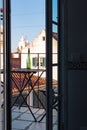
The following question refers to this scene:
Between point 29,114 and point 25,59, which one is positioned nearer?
point 25,59

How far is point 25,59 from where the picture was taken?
3898 mm

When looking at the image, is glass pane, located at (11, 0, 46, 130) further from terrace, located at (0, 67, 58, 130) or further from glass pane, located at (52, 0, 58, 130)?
glass pane, located at (52, 0, 58, 130)

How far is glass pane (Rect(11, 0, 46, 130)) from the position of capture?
2917 mm

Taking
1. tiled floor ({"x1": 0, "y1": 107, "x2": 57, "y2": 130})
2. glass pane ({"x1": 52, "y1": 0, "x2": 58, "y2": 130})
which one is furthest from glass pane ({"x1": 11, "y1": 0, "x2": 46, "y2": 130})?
glass pane ({"x1": 52, "y1": 0, "x2": 58, "y2": 130})

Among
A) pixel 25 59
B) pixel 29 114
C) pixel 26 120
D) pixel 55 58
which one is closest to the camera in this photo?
pixel 55 58

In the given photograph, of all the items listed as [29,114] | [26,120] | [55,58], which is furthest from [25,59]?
[29,114]

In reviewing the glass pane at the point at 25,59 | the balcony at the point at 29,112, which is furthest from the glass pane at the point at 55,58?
the glass pane at the point at 25,59

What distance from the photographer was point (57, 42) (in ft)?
11.7

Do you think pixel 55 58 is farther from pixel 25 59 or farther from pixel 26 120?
pixel 26 120
